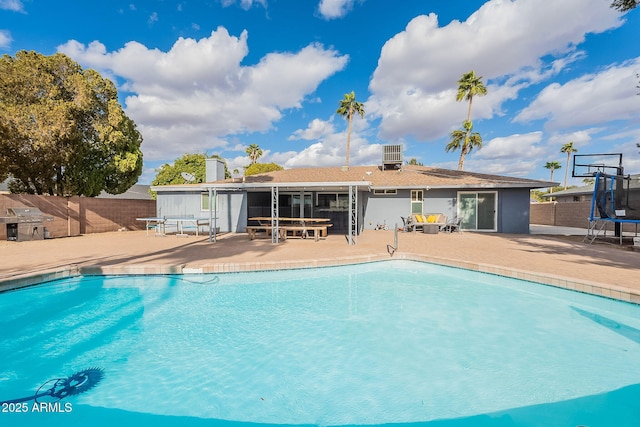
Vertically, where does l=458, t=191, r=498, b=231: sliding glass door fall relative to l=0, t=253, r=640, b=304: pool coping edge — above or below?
above

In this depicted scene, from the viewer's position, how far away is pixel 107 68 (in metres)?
16.2

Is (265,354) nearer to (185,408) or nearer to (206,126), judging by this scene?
(185,408)

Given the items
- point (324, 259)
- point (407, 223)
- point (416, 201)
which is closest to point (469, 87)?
point (416, 201)

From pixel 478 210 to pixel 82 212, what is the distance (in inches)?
842

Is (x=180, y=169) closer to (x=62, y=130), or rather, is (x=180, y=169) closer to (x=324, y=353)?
(x=62, y=130)

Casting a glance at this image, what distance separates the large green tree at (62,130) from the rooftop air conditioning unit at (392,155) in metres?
16.0

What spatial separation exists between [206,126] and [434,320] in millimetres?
43066

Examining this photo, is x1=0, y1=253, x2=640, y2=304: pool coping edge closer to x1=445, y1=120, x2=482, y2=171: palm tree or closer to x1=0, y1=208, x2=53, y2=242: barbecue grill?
x1=0, y1=208, x2=53, y2=242: barbecue grill

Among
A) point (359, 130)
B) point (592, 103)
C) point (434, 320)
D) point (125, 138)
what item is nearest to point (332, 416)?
point (434, 320)

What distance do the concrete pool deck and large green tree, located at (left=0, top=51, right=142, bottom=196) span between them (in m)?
5.02

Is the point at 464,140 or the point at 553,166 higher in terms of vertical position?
the point at 553,166

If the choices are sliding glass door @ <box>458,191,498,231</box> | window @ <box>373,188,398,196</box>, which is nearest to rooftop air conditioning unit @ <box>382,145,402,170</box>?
window @ <box>373,188,398,196</box>

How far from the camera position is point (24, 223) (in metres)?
11.7

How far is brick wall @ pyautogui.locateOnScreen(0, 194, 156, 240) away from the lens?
486 inches
